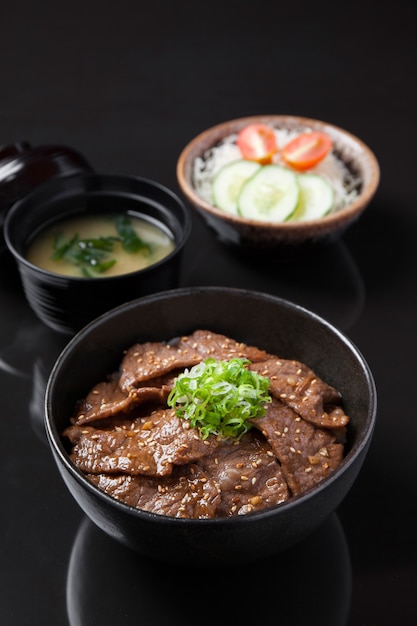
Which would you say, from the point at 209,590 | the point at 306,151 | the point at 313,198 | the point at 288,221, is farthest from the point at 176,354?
the point at 306,151

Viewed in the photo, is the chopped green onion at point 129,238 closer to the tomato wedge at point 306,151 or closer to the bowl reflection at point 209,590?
the tomato wedge at point 306,151


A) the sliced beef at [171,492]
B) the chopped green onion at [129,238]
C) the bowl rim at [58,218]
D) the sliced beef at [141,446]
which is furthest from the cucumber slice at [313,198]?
the sliced beef at [171,492]

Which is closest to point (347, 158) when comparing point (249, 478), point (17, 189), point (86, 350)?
point (17, 189)

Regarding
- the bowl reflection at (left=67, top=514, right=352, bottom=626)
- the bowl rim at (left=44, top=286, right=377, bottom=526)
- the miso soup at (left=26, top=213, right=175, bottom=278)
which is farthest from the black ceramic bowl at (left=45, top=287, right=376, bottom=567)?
the miso soup at (left=26, top=213, right=175, bottom=278)

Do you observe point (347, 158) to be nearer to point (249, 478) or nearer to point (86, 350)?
point (86, 350)

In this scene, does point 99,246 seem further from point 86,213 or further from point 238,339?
point 238,339

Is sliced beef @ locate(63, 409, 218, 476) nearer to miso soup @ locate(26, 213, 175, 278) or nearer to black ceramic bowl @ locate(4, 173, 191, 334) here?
black ceramic bowl @ locate(4, 173, 191, 334)
